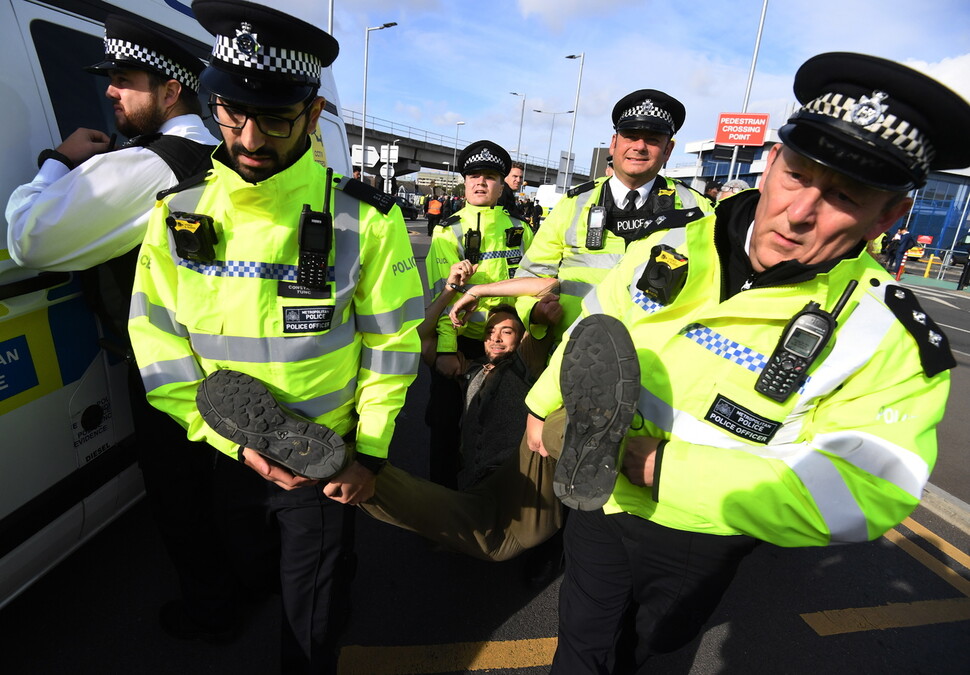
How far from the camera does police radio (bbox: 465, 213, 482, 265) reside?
2846mm

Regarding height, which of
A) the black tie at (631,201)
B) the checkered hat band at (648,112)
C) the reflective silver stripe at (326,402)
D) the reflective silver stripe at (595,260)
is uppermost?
the checkered hat band at (648,112)

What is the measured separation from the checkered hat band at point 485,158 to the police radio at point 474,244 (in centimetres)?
31

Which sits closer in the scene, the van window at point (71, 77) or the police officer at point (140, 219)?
the police officer at point (140, 219)

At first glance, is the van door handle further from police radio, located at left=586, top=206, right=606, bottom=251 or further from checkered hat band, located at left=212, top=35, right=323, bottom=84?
police radio, located at left=586, top=206, right=606, bottom=251

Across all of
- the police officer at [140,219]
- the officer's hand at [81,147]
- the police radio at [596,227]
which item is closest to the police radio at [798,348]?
the police radio at [596,227]

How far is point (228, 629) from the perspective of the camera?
2.00m

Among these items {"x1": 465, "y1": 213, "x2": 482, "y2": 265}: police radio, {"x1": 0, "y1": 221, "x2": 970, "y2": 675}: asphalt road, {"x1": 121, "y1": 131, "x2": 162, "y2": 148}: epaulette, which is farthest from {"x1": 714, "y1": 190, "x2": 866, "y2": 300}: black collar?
{"x1": 121, "y1": 131, "x2": 162, "y2": 148}: epaulette

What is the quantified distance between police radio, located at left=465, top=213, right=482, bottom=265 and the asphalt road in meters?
1.60

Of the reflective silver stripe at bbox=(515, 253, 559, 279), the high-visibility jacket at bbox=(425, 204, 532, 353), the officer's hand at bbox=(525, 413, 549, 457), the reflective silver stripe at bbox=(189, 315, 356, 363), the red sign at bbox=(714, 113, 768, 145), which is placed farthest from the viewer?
the red sign at bbox=(714, 113, 768, 145)

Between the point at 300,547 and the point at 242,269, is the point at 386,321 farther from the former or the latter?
the point at 300,547

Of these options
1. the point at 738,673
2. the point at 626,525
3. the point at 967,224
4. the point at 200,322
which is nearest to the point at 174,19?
the point at 200,322

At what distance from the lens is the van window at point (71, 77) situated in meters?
1.74

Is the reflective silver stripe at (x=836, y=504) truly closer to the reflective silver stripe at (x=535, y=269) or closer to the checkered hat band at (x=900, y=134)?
the checkered hat band at (x=900, y=134)

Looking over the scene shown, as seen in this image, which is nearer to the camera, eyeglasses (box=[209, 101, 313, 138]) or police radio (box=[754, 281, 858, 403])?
police radio (box=[754, 281, 858, 403])
